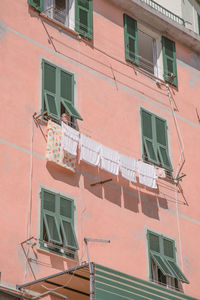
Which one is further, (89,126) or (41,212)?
(89,126)

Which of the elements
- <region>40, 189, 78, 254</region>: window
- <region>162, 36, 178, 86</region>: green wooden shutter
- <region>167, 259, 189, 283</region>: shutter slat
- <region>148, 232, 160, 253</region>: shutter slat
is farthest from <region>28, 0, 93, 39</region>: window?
<region>167, 259, 189, 283</region>: shutter slat

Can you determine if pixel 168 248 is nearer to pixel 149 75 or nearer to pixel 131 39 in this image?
pixel 149 75

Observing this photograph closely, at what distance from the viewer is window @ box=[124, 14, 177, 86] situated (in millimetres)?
23609

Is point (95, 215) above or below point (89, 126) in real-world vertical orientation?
below

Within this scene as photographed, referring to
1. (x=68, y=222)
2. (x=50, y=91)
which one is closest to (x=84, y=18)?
(x=50, y=91)

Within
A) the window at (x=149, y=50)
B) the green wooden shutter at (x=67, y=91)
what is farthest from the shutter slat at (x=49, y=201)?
the window at (x=149, y=50)

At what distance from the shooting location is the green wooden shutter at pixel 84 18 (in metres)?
22.2

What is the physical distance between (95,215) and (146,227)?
1.80 meters

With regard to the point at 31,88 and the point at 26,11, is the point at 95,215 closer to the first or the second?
the point at 31,88

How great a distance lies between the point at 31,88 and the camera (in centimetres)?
1994

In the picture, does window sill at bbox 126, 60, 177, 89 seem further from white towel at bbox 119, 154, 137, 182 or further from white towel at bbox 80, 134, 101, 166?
white towel at bbox 80, 134, 101, 166

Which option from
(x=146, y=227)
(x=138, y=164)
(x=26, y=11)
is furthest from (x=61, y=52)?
(x=146, y=227)

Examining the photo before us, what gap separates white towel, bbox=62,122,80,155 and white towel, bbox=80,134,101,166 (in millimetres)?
194

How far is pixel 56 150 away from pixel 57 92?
1.83 metres
